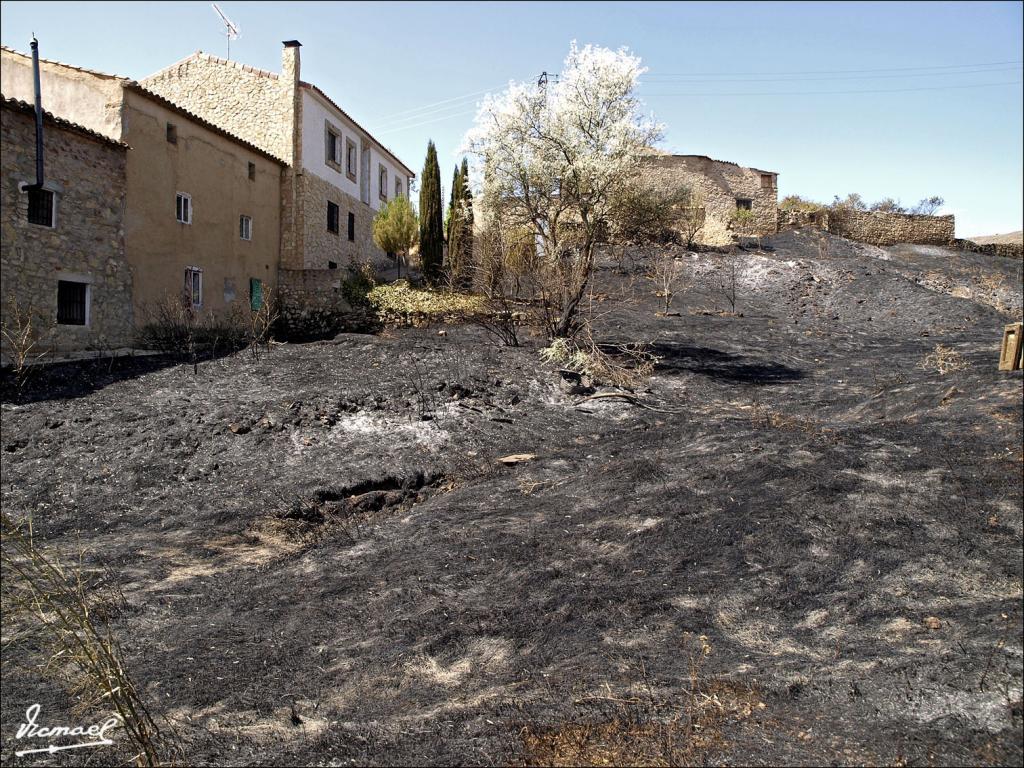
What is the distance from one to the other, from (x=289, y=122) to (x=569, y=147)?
1048 centimetres

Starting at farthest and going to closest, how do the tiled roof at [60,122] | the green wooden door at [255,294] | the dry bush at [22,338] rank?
the green wooden door at [255,294], the tiled roof at [60,122], the dry bush at [22,338]

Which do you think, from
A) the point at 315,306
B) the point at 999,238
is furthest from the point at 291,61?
the point at 999,238

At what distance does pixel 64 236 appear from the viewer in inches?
643

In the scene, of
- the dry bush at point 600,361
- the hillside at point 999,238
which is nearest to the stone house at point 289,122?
the dry bush at point 600,361

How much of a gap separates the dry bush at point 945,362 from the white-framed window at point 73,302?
60.4 ft

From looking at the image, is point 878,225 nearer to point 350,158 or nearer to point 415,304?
point 415,304

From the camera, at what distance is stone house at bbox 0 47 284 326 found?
58.4ft

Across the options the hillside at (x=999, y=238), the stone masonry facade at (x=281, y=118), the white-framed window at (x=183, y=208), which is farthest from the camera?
the hillside at (x=999, y=238)

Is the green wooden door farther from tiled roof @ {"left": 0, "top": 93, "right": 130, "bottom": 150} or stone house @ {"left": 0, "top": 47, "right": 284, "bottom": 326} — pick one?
tiled roof @ {"left": 0, "top": 93, "right": 130, "bottom": 150}

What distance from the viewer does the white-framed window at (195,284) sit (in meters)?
19.7

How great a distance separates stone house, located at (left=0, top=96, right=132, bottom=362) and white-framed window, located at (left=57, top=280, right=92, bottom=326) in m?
0.02

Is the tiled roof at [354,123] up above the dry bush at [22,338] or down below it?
above

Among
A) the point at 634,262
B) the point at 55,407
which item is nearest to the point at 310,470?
the point at 55,407

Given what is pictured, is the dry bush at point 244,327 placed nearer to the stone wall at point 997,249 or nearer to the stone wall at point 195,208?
the stone wall at point 195,208
